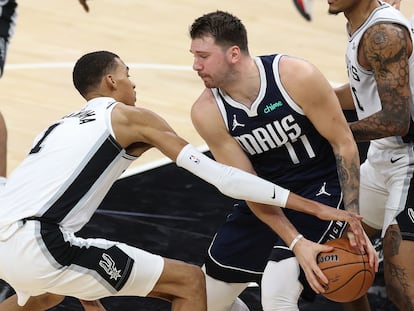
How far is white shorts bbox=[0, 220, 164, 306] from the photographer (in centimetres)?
559

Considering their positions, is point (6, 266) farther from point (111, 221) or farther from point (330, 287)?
point (111, 221)

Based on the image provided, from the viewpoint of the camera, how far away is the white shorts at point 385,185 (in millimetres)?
6227

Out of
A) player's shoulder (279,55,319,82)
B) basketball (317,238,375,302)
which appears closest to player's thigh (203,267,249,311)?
basketball (317,238,375,302)

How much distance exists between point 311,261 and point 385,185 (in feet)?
3.48

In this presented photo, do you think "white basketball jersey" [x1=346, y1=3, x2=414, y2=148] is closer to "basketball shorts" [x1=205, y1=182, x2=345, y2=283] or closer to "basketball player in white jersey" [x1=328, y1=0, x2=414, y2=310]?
"basketball player in white jersey" [x1=328, y1=0, x2=414, y2=310]

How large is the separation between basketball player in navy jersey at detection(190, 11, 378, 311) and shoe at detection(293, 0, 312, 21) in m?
7.97

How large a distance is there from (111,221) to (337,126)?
2615 mm

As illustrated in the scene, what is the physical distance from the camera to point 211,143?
600 cm

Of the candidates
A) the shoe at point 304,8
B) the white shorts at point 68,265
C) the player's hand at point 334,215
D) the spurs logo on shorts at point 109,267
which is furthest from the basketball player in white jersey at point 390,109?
the shoe at point 304,8

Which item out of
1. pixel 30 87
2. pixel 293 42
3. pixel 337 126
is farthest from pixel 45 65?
pixel 337 126

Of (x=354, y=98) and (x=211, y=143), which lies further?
(x=354, y=98)

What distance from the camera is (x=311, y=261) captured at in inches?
222

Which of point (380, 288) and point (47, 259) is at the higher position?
point (47, 259)

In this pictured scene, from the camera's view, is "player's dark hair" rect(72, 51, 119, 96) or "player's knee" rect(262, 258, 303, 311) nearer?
"player's knee" rect(262, 258, 303, 311)
